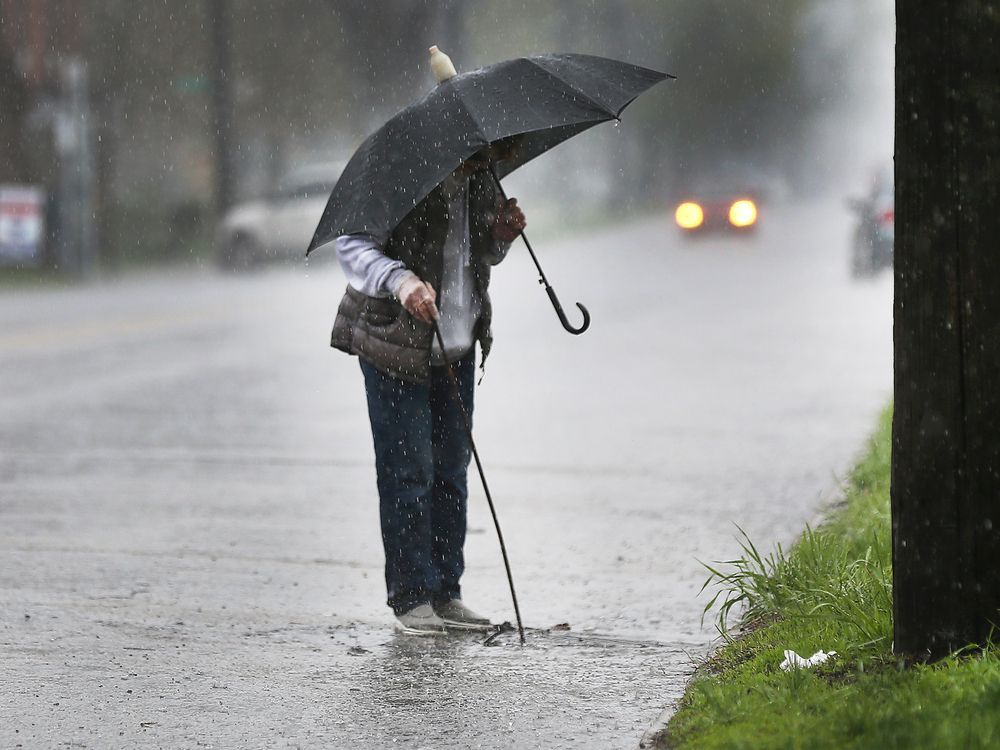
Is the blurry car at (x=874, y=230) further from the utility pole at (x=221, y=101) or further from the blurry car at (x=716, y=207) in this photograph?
the blurry car at (x=716, y=207)

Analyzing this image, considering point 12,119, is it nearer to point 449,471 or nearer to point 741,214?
point 741,214

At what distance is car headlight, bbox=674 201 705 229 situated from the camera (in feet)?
132

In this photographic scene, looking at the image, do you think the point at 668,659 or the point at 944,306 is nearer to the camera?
the point at 944,306

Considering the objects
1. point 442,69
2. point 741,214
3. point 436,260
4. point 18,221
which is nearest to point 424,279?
point 436,260

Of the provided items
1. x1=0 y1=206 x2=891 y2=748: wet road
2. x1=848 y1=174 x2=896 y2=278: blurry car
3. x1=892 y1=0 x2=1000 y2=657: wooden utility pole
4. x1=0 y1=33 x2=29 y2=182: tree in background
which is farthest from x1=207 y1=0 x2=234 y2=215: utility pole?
x1=892 y1=0 x2=1000 y2=657: wooden utility pole

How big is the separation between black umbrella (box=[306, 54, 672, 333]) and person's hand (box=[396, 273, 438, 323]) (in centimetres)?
17

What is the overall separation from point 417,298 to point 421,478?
70 centimetres

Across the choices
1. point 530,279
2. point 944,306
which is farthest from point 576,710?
point 530,279

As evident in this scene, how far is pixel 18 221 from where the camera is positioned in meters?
27.7

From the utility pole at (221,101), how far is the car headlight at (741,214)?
485 inches

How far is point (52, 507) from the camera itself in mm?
8500

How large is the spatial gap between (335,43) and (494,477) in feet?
105

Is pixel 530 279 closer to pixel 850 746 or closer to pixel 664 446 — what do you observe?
pixel 664 446

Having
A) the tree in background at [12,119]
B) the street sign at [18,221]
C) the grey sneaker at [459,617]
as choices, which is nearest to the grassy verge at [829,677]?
the grey sneaker at [459,617]
